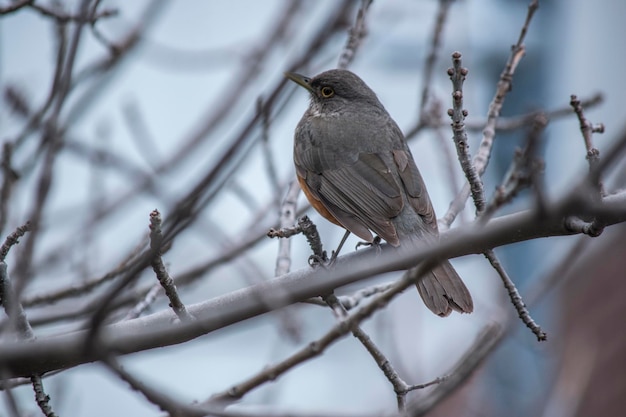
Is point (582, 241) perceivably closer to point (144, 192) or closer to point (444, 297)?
point (444, 297)

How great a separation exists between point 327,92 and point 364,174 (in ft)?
4.21

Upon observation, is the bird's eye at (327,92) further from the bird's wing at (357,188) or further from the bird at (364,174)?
the bird's wing at (357,188)

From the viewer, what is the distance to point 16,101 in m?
5.89

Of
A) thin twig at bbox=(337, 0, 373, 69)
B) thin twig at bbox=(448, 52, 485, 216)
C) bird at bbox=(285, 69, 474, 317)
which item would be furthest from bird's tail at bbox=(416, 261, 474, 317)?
thin twig at bbox=(337, 0, 373, 69)

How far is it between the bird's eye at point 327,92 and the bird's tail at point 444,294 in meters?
2.56

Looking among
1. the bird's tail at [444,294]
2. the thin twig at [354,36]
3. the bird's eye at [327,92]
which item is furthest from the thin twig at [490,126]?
the bird's eye at [327,92]

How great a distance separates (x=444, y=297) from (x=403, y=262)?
2.44m

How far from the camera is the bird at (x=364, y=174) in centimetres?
471

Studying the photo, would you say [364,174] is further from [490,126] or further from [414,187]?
[490,126]

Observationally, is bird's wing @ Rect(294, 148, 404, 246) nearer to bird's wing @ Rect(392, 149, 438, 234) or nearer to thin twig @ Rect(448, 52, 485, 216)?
bird's wing @ Rect(392, 149, 438, 234)

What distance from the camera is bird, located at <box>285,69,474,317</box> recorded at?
4.71m

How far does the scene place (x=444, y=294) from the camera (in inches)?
179

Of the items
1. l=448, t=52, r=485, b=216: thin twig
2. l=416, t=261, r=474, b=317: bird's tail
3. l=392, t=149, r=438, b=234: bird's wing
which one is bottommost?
l=416, t=261, r=474, b=317: bird's tail

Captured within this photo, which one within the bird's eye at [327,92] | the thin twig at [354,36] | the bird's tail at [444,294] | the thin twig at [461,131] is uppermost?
the bird's eye at [327,92]
